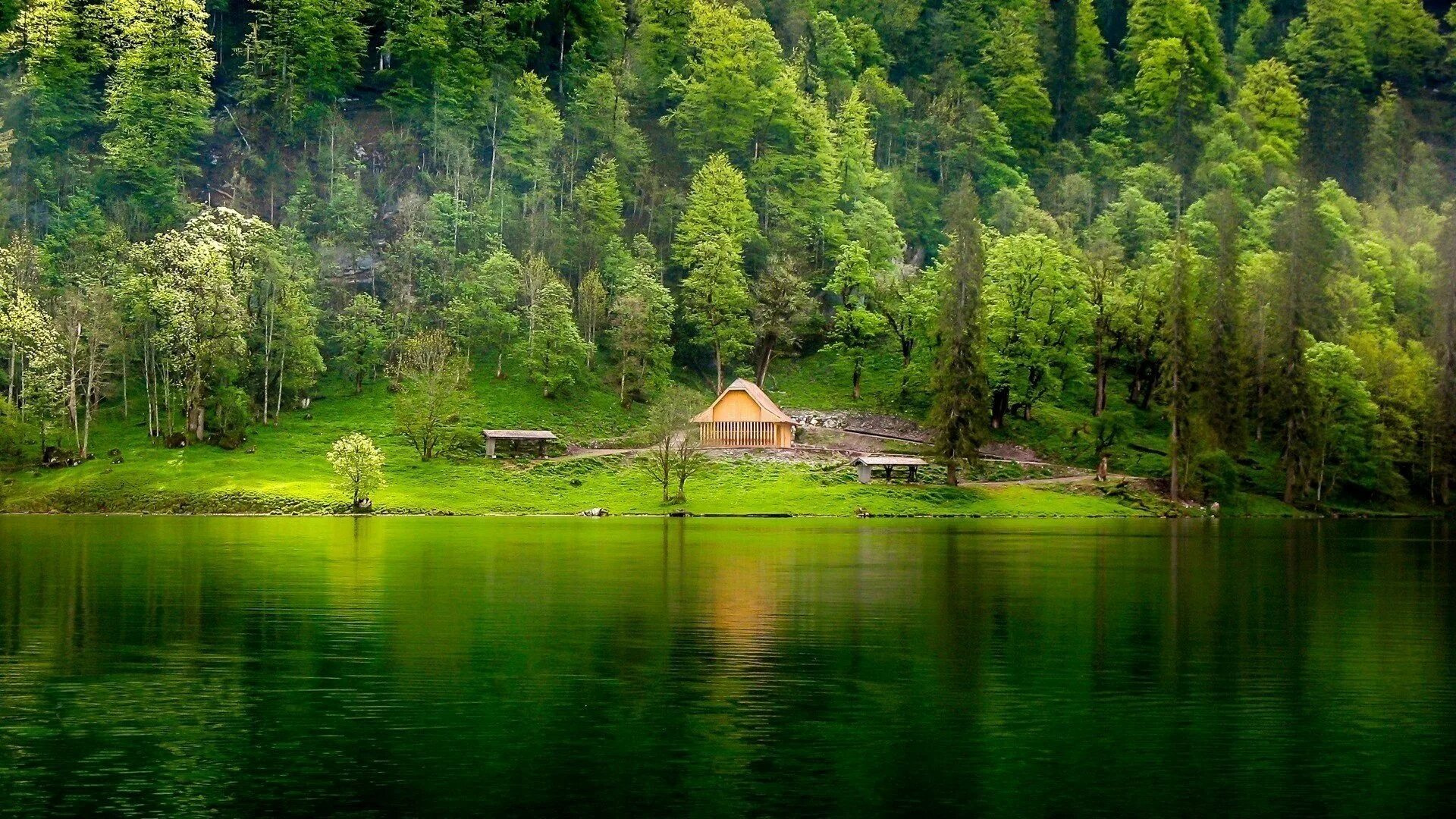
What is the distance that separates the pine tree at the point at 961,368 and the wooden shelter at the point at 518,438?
1216 inches

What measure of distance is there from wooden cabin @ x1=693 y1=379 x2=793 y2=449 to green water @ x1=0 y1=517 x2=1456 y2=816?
62.4 metres

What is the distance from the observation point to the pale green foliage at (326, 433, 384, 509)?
112m

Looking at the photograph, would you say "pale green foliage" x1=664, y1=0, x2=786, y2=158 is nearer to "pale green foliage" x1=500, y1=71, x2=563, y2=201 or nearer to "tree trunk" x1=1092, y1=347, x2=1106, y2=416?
"pale green foliage" x1=500, y1=71, x2=563, y2=201

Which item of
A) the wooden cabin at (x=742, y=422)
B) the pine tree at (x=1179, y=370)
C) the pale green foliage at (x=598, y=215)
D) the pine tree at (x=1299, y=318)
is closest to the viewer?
the pine tree at (x=1179, y=370)

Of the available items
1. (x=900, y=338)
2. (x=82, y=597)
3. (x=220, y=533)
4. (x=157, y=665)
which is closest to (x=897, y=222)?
(x=900, y=338)

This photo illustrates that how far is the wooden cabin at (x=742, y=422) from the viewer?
5325 inches

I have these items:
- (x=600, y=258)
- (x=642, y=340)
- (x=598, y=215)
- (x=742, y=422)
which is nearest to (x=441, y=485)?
(x=742, y=422)

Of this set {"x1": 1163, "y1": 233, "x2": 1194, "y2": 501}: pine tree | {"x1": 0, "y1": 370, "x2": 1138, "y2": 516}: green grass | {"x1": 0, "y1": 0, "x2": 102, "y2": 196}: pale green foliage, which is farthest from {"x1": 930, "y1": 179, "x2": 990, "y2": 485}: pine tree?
{"x1": 0, "y1": 0, "x2": 102, "y2": 196}: pale green foliage

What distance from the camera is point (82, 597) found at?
2156 inches

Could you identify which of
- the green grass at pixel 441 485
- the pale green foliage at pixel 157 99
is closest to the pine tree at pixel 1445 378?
the green grass at pixel 441 485

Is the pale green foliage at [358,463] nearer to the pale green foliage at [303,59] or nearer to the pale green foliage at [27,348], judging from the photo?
the pale green foliage at [27,348]

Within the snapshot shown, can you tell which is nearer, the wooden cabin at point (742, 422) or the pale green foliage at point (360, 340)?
the wooden cabin at point (742, 422)

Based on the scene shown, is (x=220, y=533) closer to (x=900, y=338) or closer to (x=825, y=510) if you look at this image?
(x=825, y=510)

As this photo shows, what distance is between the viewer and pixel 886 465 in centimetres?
12812
